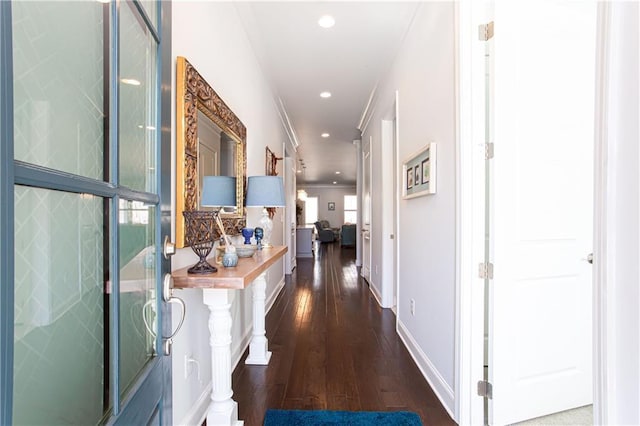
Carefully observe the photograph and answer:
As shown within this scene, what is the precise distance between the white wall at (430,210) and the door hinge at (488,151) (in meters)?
0.18

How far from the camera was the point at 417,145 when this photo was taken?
2422mm

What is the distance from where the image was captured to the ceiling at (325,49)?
2.42 meters

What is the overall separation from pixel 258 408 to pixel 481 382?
127 centimetres

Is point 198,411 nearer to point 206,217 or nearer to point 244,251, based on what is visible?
point 244,251

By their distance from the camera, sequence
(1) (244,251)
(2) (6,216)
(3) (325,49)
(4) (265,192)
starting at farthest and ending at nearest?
(3) (325,49)
(4) (265,192)
(1) (244,251)
(2) (6,216)

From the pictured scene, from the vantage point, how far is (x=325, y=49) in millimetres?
2996

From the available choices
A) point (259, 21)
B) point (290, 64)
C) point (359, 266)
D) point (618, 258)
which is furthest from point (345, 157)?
point (618, 258)

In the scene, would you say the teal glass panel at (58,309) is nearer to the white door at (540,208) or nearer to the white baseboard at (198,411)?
the white baseboard at (198,411)

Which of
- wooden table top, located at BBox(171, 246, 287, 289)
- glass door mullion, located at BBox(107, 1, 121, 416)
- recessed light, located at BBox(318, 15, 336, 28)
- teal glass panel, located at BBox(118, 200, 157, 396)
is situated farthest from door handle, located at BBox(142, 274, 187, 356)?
recessed light, located at BBox(318, 15, 336, 28)

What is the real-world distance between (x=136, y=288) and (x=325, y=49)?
2.89 meters

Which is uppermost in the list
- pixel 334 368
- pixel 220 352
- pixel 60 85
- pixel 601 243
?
pixel 60 85

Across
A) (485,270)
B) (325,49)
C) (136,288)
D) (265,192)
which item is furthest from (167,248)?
(325,49)

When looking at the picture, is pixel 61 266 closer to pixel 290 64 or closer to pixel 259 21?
pixel 259 21

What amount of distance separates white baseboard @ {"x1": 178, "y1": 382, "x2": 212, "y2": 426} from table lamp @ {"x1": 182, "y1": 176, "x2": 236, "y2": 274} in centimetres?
79
